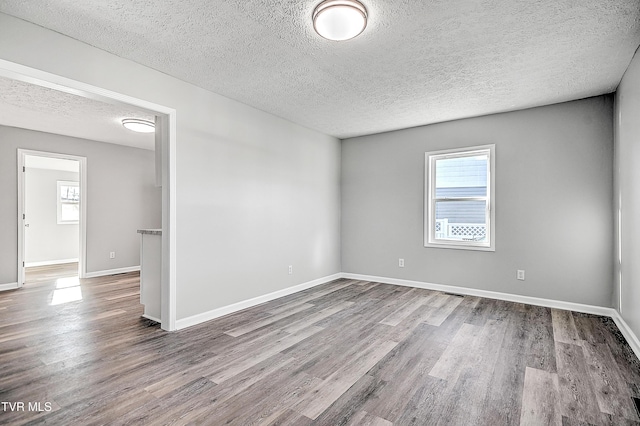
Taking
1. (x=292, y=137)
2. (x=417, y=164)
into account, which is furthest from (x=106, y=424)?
(x=417, y=164)

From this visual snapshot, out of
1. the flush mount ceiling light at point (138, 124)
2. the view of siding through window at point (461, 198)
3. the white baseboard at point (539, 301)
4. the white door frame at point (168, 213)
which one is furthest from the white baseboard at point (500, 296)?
the flush mount ceiling light at point (138, 124)

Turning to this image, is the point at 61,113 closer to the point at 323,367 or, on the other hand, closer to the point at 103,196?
the point at 103,196

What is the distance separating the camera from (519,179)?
4219mm

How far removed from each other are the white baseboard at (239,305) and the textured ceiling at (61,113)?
221 centimetres

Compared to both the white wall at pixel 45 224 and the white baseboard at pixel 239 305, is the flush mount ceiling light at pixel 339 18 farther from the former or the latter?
the white wall at pixel 45 224

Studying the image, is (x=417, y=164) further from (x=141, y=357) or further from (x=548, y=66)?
(x=141, y=357)

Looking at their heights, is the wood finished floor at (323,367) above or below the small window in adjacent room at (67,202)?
below

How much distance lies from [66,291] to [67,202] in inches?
181

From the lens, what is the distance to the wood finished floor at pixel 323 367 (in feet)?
6.11

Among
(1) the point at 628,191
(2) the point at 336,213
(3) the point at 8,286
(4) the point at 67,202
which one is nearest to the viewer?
(1) the point at 628,191

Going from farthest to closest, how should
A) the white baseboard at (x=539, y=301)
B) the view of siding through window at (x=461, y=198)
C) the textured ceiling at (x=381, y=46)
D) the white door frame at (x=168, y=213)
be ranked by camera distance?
the view of siding through window at (x=461, y=198), the white door frame at (x=168, y=213), the white baseboard at (x=539, y=301), the textured ceiling at (x=381, y=46)

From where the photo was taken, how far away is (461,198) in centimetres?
474

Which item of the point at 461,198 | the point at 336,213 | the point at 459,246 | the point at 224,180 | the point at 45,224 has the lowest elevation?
the point at 459,246

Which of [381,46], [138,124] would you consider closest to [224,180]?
[138,124]
